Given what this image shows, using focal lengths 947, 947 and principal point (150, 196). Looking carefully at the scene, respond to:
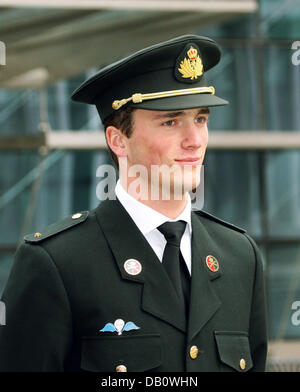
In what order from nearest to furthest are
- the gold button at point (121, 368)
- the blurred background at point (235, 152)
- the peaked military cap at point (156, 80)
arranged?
the gold button at point (121, 368)
the peaked military cap at point (156, 80)
the blurred background at point (235, 152)

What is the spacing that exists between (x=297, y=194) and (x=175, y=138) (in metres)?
7.54

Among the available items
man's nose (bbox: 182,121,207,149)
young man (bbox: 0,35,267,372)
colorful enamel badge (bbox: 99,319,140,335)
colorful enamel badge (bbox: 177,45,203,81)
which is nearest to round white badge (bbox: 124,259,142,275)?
young man (bbox: 0,35,267,372)

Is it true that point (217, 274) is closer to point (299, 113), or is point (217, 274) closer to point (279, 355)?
point (279, 355)

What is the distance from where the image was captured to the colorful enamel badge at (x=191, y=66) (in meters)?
2.80

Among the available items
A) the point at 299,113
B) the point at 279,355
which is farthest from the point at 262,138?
the point at 279,355

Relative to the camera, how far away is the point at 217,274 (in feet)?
9.27

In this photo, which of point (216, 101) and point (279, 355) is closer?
point (216, 101)

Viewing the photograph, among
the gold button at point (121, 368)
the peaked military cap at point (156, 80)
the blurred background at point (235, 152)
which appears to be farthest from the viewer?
the blurred background at point (235, 152)

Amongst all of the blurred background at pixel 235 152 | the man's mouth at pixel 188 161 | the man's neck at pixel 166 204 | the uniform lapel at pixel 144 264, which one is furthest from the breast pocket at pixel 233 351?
the blurred background at pixel 235 152

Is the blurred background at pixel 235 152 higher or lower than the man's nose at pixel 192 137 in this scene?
higher

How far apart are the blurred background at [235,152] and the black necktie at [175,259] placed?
6.03m

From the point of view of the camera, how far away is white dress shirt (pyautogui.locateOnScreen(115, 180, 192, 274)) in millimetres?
2742

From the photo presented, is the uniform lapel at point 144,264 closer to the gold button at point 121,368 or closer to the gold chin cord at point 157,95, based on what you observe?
the gold button at point 121,368
